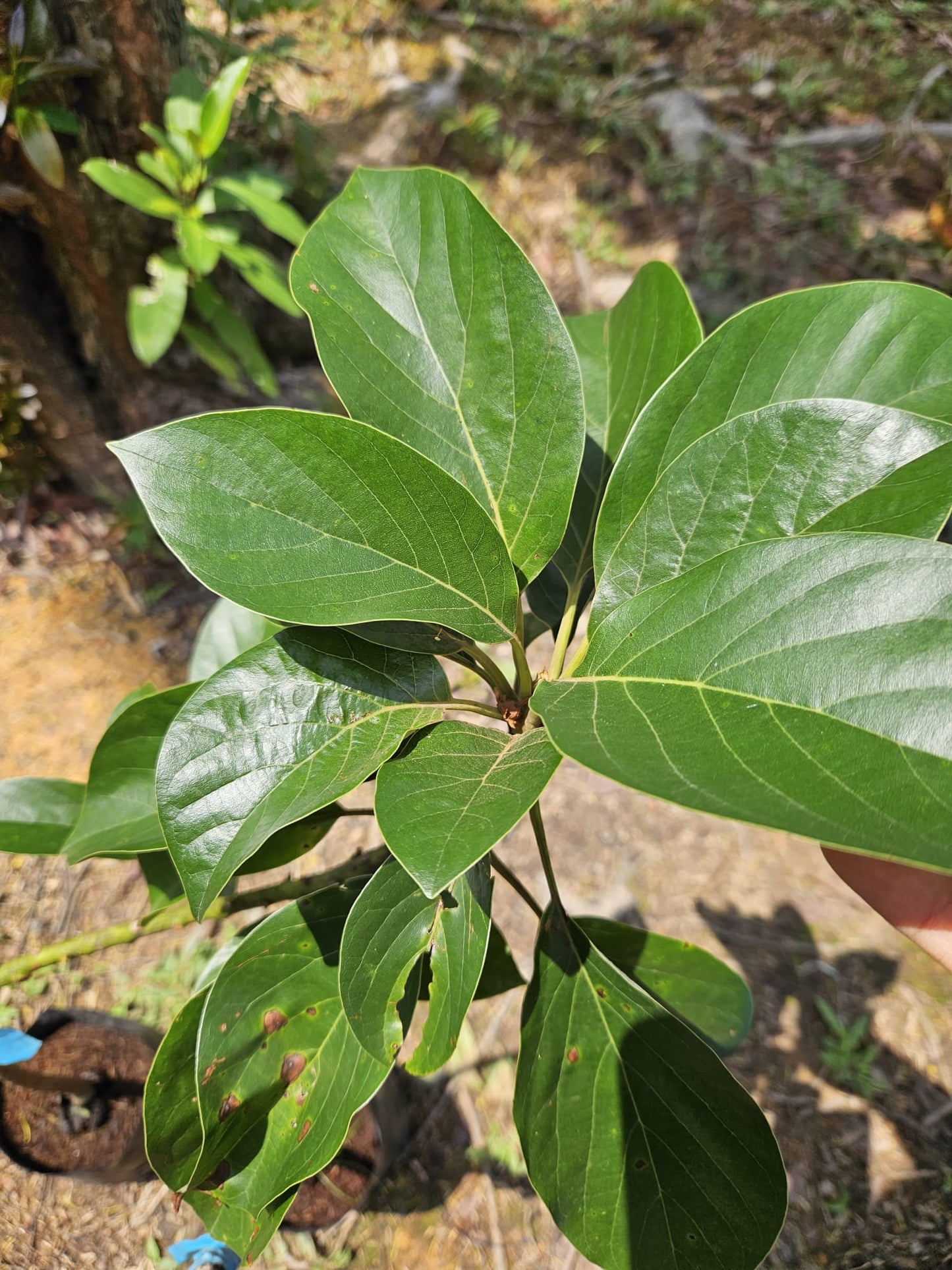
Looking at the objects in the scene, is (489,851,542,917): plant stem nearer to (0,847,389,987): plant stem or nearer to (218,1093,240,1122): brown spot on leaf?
(0,847,389,987): plant stem

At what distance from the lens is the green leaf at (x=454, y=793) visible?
0.49 m

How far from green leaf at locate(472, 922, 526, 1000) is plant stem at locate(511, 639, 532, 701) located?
14.1 inches

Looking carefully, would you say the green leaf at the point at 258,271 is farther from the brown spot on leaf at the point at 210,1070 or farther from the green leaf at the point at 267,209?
the brown spot on leaf at the point at 210,1070

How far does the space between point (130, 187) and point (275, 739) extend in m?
1.64

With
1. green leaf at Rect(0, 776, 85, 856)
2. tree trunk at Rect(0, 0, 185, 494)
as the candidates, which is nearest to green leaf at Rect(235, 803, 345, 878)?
green leaf at Rect(0, 776, 85, 856)

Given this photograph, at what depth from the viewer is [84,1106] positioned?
131cm

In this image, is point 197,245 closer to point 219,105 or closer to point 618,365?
point 219,105

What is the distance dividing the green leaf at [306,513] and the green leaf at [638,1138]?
0.51 meters

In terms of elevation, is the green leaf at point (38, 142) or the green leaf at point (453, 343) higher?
the green leaf at point (453, 343)

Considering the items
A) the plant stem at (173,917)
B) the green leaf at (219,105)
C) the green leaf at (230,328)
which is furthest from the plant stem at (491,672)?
the green leaf at (219,105)

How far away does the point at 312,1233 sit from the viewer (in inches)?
54.7

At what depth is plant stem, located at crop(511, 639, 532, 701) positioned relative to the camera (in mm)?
742

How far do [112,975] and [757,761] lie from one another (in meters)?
1.75

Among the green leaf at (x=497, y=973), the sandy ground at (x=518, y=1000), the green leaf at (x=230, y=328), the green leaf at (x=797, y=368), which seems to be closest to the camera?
the green leaf at (x=797, y=368)
